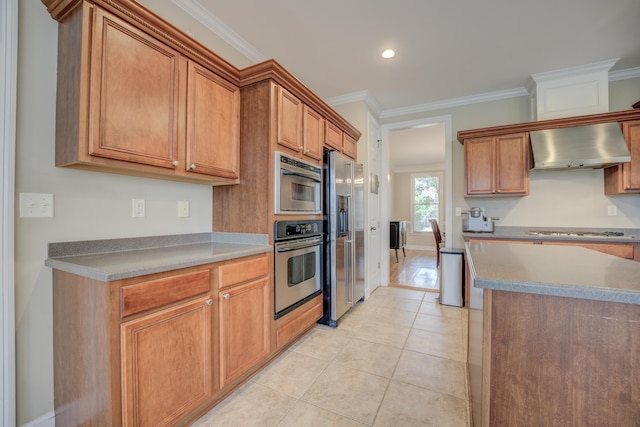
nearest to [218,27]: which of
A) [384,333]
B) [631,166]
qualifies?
[384,333]

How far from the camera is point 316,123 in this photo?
2521 millimetres

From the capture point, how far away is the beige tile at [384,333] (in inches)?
92.5

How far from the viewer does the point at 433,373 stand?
6.19 ft

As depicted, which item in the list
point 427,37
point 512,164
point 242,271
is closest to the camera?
point 242,271

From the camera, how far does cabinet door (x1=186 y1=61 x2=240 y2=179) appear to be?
170cm

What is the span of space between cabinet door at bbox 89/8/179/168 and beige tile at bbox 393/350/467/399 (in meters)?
2.06

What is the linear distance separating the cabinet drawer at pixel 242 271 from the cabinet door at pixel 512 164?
2957mm

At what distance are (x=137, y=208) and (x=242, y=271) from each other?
76 cm

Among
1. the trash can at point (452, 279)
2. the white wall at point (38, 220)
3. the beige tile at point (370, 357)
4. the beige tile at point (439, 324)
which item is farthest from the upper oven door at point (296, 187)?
the trash can at point (452, 279)

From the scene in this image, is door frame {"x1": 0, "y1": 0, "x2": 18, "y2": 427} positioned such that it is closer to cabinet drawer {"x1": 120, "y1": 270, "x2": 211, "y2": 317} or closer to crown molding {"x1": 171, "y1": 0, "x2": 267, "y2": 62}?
cabinet drawer {"x1": 120, "y1": 270, "x2": 211, "y2": 317}

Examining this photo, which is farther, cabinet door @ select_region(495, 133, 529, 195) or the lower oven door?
cabinet door @ select_region(495, 133, 529, 195)

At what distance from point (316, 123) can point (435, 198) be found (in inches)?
250

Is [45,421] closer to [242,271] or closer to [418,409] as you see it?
[242,271]

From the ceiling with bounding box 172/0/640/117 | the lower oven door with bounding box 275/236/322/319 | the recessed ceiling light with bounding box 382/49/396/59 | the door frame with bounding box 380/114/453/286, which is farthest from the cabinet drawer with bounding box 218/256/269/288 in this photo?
the door frame with bounding box 380/114/453/286
